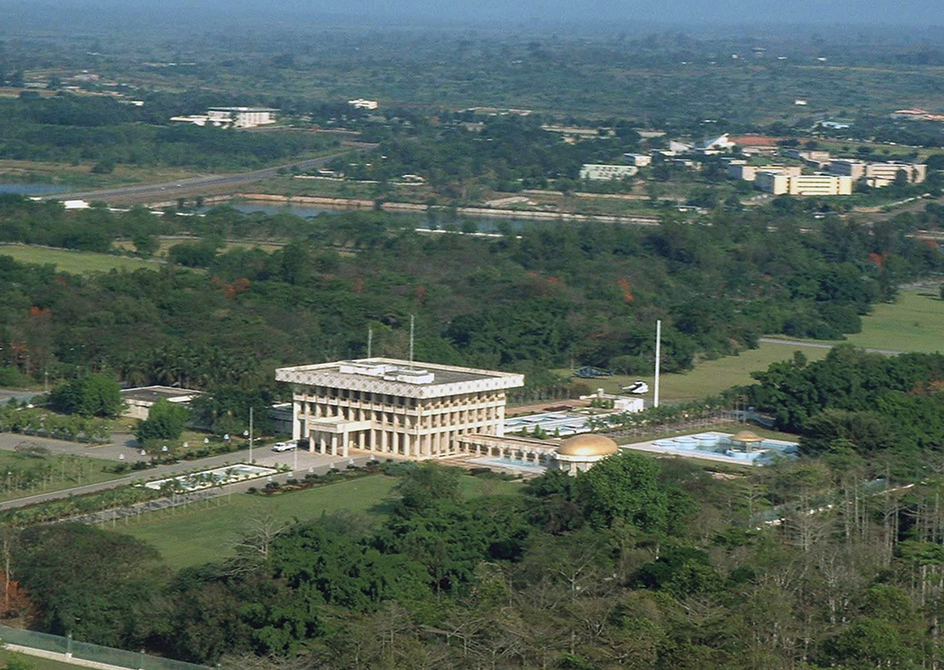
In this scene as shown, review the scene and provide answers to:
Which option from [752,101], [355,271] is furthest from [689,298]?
[752,101]

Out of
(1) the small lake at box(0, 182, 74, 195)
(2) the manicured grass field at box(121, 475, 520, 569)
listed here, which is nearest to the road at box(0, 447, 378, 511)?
(2) the manicured grass field at box(121, 475, 520, 569)

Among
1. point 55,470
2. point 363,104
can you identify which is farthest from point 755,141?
point 55,470

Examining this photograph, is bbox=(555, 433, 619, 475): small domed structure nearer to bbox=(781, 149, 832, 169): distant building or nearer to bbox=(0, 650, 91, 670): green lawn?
bbox=(0, 650, 91, 670): green lawn

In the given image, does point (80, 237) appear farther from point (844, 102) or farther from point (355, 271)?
point (844, 102)

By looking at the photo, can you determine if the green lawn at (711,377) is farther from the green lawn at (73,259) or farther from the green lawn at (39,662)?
the green lawn at (39,662)

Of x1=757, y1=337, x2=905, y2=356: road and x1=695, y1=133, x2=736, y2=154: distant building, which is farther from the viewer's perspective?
x1=695, y1=133, x2=736, y2=154: distant building

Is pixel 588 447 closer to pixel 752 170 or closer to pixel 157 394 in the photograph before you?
pixel 157 394
